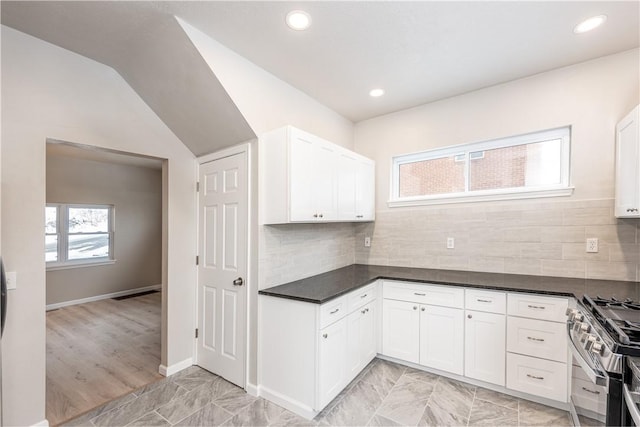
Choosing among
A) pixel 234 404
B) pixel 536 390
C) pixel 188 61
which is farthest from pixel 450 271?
A: pixel 188 61

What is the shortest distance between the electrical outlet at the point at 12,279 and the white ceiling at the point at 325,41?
1.62m

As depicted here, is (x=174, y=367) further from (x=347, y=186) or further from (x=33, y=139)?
(x=347, y=186)

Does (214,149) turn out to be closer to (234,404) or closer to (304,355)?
(304,355)

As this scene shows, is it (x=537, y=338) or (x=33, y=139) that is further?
(x=537, y=338)

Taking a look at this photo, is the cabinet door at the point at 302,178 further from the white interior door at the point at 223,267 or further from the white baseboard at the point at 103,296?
the white baseboard at the point at 103,296

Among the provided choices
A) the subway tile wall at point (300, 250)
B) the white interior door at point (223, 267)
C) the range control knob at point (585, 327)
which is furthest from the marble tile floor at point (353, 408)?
the subway tile wall at point (300, 250)

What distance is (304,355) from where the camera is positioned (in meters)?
2.15

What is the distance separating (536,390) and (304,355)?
72.4 inches

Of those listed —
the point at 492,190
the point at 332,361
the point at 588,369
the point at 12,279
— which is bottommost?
the point at 332,361

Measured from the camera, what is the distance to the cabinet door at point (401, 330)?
8.96 ft

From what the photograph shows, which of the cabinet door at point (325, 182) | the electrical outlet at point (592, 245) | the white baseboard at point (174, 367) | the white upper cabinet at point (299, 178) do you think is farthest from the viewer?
the white baseboard at point (174, 367)

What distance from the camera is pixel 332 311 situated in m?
2.23

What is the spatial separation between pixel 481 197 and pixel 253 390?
2875 mm

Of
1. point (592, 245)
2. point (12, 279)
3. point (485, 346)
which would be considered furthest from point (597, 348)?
point (12, 279)
